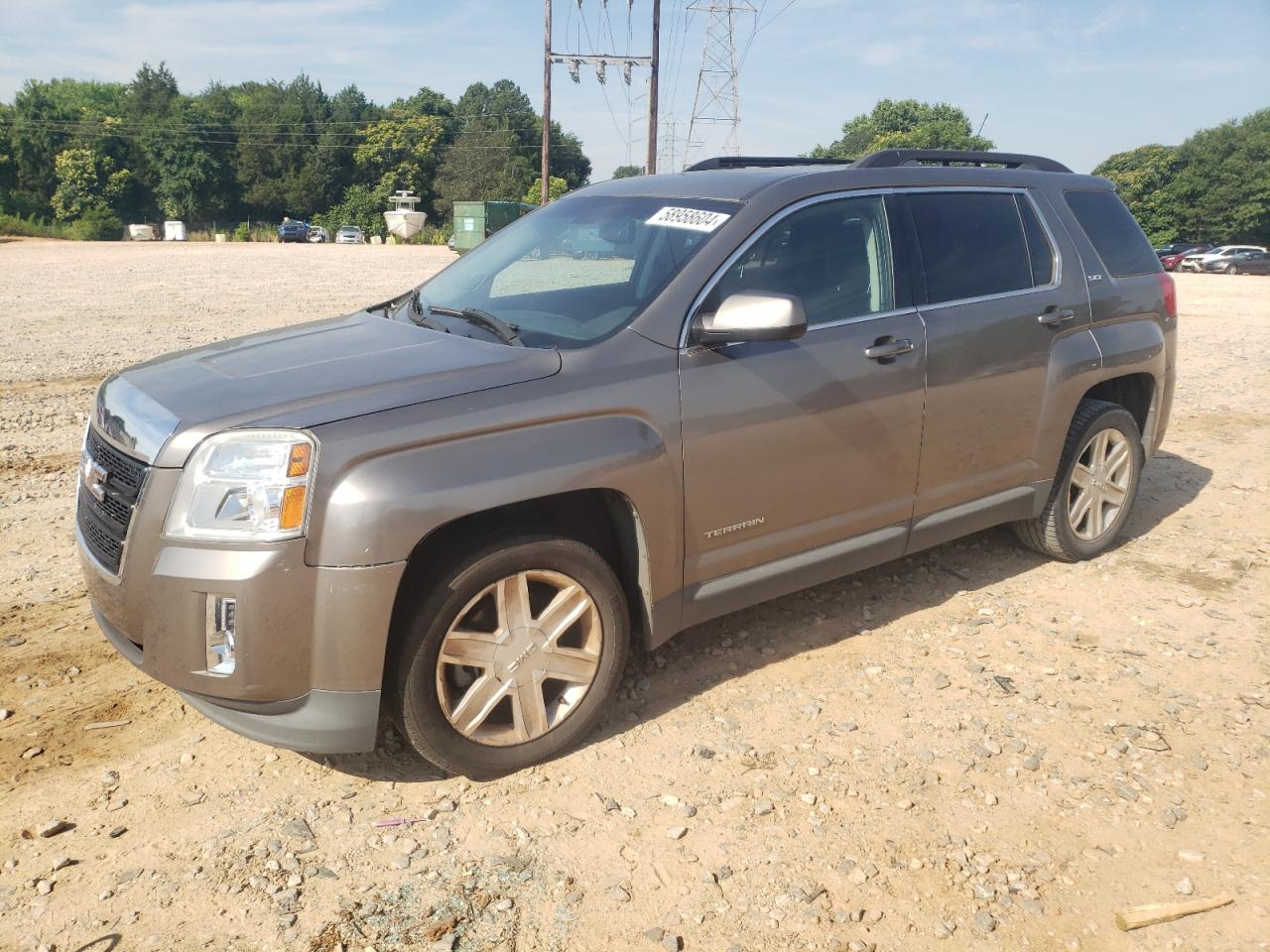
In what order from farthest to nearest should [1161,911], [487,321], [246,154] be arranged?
1. [246,154]
2. [487,321]
3. [1161,911]

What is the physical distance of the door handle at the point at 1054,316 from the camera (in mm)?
4504

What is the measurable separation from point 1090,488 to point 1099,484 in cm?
7

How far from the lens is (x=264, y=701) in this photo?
2.83 m

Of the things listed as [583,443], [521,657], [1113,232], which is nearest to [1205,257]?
[1113,232]

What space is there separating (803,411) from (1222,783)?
6.18ft

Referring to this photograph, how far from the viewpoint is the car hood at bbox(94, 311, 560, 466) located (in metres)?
2.85

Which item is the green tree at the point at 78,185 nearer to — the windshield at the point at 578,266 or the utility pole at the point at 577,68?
the utility pole at the point at 577,68

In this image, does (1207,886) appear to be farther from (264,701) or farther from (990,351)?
(264,701)

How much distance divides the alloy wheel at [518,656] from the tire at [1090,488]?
2.81 meters

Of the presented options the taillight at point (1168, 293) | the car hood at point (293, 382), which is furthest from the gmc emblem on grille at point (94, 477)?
the taillight at point (1168, 293)

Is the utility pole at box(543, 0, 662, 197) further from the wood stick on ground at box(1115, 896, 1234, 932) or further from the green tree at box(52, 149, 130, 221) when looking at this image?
the green tree at box(52, 149, 130, 221)

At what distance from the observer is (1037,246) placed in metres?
4.64

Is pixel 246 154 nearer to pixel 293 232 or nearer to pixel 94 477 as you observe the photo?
pixel 293 232

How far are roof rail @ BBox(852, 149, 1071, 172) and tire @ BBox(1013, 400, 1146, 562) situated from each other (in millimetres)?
1277
